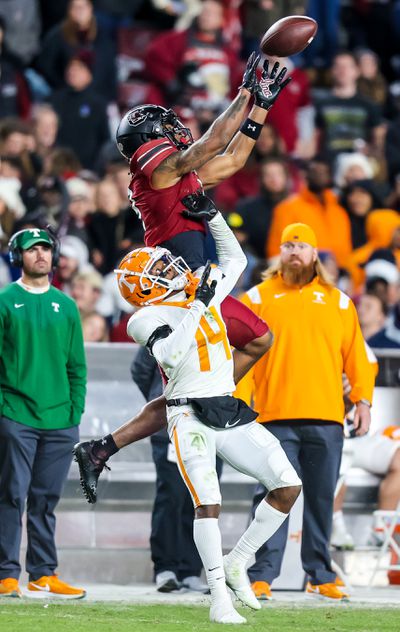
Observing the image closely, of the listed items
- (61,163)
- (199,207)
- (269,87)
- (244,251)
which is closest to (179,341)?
(199,207)

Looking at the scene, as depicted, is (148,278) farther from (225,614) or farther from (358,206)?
(358,206)

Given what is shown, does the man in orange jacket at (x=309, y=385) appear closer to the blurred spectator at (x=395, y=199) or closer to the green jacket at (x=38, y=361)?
the green jacket at (x=38, y=361)

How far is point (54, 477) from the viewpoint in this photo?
9117mm

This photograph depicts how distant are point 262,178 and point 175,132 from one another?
19.4ft

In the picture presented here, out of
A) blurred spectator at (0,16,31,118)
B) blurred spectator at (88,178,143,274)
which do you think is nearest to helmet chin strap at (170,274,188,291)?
blurred spectator at (88,178,143,274)

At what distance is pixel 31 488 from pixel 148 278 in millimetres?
1873

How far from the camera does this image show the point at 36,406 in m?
9.07

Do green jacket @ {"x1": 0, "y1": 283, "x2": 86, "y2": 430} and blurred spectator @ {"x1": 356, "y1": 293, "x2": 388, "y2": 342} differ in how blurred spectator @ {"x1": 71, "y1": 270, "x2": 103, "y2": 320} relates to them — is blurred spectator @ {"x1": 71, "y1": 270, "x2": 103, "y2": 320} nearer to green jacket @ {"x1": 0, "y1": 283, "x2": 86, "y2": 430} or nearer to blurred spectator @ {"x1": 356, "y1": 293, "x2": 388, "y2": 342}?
blurred spectator @ {"x1": 356, "y1": 293, "x2": 388, "y2": 342}

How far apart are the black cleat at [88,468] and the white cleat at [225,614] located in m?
1.03

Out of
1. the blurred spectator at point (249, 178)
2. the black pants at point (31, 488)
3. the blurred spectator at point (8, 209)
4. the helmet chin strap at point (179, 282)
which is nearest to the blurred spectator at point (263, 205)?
the blurred spectator at point (249, 178)

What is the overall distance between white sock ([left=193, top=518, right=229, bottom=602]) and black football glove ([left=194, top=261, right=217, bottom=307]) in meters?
1.07

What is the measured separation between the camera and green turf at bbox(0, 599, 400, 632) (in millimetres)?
7383

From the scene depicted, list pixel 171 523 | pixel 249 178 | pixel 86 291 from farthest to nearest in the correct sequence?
1. pixel 249 178
2. pixel 86 291
3. pixel 171 523

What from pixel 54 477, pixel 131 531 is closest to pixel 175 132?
pixel 54 477
